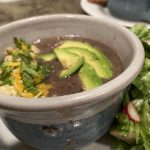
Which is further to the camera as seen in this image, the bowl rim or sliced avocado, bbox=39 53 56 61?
sliced avocado, bbox=39 53 56 61

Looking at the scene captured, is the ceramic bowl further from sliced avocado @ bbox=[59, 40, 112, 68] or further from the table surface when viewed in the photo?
the table surface

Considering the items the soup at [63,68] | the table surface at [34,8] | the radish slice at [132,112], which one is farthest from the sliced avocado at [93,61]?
the table surface at [34,8]

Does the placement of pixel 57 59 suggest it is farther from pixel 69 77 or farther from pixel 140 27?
pixel 140 27

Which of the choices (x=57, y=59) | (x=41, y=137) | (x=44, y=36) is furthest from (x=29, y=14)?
(x=41, y=137)

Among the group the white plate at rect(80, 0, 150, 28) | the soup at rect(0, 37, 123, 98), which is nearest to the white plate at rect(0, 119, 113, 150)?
the soup at rect(0, 37, 123, 98)

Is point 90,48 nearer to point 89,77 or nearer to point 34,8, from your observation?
point 89,77

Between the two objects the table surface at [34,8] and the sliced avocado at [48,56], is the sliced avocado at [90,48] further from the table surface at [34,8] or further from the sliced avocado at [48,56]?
the table surface at [34,8]
